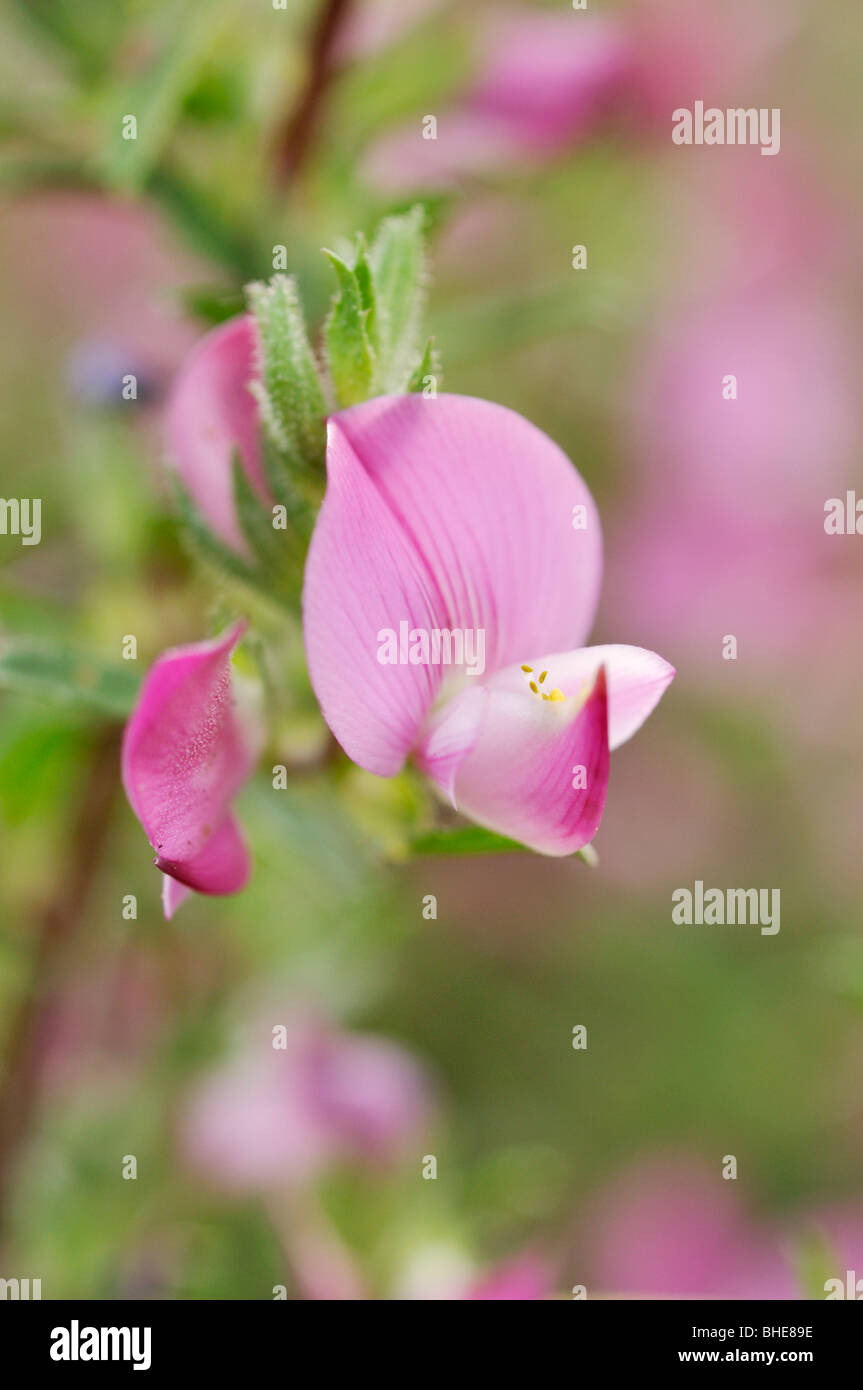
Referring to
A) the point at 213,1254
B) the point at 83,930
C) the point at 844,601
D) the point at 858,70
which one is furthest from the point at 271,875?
the point at 858,70

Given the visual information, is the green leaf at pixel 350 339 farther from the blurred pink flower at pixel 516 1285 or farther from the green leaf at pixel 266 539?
the blurred pink flower at pixel 516 1285

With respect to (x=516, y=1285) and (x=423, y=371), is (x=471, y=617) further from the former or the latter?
(x=516, y=1285)

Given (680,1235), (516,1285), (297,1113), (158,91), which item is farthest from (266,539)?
(680,1235)

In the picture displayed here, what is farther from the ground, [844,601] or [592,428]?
[592,428]

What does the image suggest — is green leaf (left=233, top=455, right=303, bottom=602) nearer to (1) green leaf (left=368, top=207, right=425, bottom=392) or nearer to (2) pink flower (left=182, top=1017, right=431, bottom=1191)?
(1) green leaf (left=368, top=207, right=425, bottom=392)

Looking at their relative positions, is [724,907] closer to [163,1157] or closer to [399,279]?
[163,1157]
